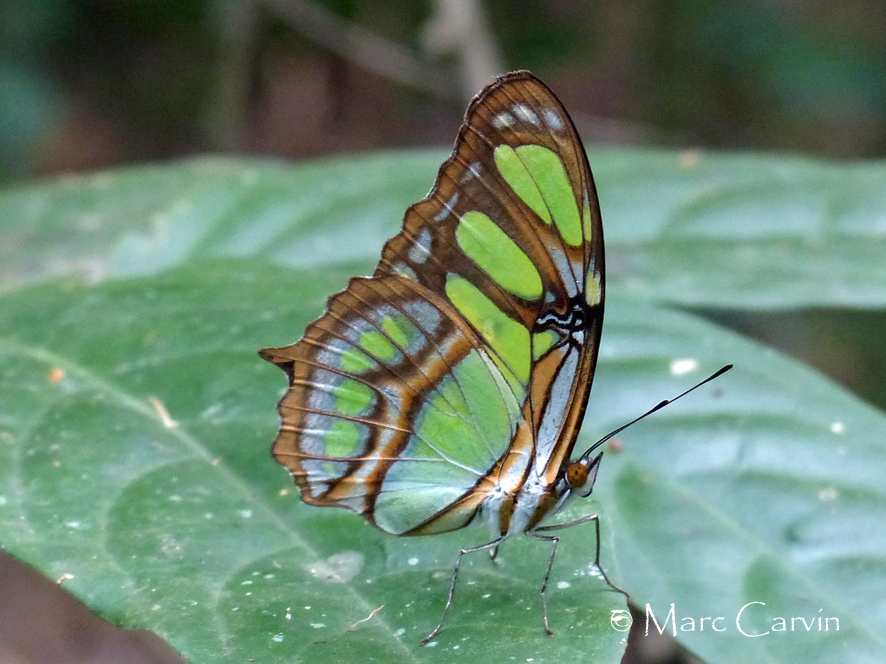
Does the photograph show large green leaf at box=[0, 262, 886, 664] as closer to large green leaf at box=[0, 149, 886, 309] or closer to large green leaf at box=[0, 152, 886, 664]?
large green leaf at box=[0, 152, 886, 664]

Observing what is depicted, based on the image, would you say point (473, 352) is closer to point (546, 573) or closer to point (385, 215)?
point (546, 573)

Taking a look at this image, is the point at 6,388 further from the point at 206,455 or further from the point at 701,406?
the point at 701,406

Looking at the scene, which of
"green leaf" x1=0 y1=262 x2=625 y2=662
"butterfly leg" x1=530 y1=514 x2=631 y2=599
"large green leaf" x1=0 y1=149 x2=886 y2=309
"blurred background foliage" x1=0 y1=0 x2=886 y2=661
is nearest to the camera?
"green leaf" x1=0 y1=262 x2=625 y2=662

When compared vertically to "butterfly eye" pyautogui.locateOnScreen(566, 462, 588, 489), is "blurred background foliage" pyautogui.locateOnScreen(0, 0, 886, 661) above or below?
above

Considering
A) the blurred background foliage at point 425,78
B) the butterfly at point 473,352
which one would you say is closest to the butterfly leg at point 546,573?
the butterfly at point 473,352

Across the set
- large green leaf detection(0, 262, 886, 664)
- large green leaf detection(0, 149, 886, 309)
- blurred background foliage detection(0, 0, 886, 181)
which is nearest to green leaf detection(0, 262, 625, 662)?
large green leaf detection(0, 262, 886, 664)

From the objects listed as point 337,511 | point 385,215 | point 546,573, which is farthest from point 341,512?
point 385,215

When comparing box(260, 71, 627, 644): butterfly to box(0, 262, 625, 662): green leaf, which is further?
box(260, 71, 627, 644): butterfly

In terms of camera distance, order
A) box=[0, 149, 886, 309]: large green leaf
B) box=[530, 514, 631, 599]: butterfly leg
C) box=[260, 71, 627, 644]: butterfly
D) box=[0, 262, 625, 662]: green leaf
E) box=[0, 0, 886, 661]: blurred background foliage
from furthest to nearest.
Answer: box=[0, 0, 886, 661]: blurred background foliage < box=[0, 149, 886, 309]: large green leaf < box=[260, 71, 627, 644]: butterfly < box=[530, 514, 631, 599]: butterfly leg < box=[0, 262, 625, 662]: green leaf
